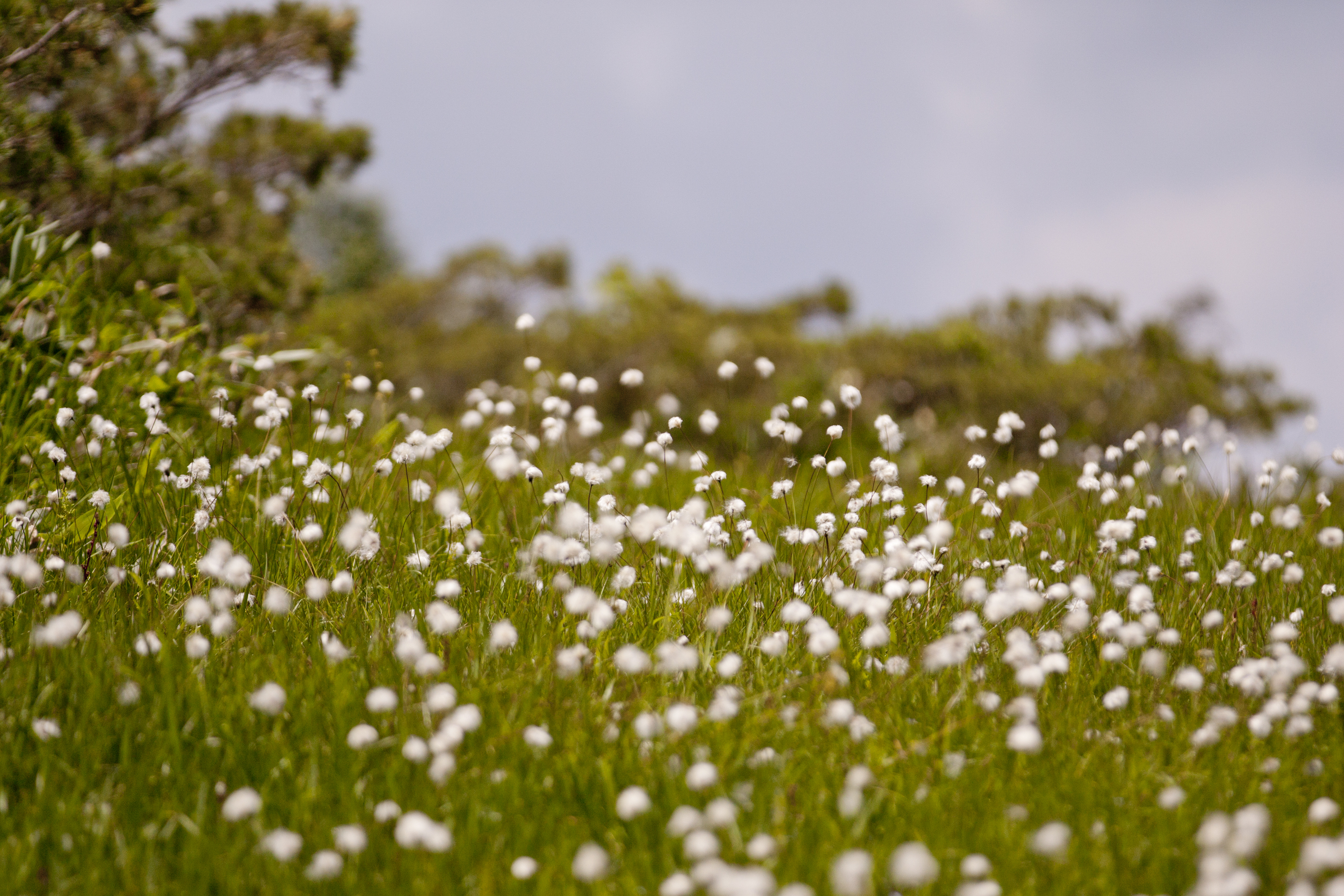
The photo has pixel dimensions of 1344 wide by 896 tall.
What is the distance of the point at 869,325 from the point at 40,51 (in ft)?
34.7

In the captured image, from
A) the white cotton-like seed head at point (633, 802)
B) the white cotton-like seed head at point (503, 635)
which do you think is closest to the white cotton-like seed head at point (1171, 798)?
the white cotton-like seed head at point (633, 802)

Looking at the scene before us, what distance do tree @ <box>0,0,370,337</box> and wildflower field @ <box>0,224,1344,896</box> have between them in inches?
70.6

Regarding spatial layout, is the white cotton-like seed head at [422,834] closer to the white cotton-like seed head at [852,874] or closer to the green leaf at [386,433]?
the white cotton-like seed head at [852,874]

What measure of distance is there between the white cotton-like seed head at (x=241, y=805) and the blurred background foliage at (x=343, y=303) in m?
3.31

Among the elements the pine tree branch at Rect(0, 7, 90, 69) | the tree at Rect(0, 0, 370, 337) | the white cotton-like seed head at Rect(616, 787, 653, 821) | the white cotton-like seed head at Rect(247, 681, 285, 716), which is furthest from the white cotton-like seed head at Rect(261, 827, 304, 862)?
the pine tree branch at Rect(0, 7, 90, 69)

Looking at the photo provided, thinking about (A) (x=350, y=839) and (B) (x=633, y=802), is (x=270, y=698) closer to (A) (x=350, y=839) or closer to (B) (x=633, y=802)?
(A) (x=350, y=839)

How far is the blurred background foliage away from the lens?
6148 millimetres

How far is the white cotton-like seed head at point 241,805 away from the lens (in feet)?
7.88

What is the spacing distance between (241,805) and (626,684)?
4.13ft

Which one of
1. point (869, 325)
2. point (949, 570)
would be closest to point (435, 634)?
point (949, 570)

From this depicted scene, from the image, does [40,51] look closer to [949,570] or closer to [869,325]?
[949,570]

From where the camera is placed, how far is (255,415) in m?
6.01

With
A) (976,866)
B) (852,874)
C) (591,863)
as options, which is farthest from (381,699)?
(976,866)

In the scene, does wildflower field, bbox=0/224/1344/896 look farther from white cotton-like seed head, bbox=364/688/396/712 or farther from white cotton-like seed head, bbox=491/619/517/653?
white cotton-like seed head, bbox=491/619/517/653
